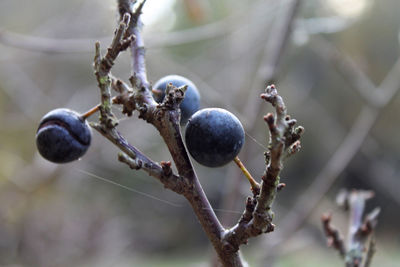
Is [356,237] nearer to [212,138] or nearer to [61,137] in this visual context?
[212,138]

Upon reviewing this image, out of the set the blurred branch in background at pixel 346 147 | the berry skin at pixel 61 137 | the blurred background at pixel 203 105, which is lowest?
the berry skin at pixel 61 137

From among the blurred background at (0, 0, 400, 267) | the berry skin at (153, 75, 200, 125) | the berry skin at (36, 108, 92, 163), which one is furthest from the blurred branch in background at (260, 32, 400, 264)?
→ the berry skin at (36, 108, 92, 163)

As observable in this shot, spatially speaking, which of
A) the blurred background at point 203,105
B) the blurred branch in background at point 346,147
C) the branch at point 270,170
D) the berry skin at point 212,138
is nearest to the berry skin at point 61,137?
A: the blurred background at point 203,105

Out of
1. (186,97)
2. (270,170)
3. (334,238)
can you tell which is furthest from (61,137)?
(334,238)

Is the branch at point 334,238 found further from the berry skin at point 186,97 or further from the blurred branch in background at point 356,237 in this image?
the berry skin at point 186,97

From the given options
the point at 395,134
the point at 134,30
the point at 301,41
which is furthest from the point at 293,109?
the point at 134,30

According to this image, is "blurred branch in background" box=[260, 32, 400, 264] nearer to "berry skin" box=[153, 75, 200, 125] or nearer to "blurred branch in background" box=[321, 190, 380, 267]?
"blurred branch in background" box=[321, 190, 380, 267]
